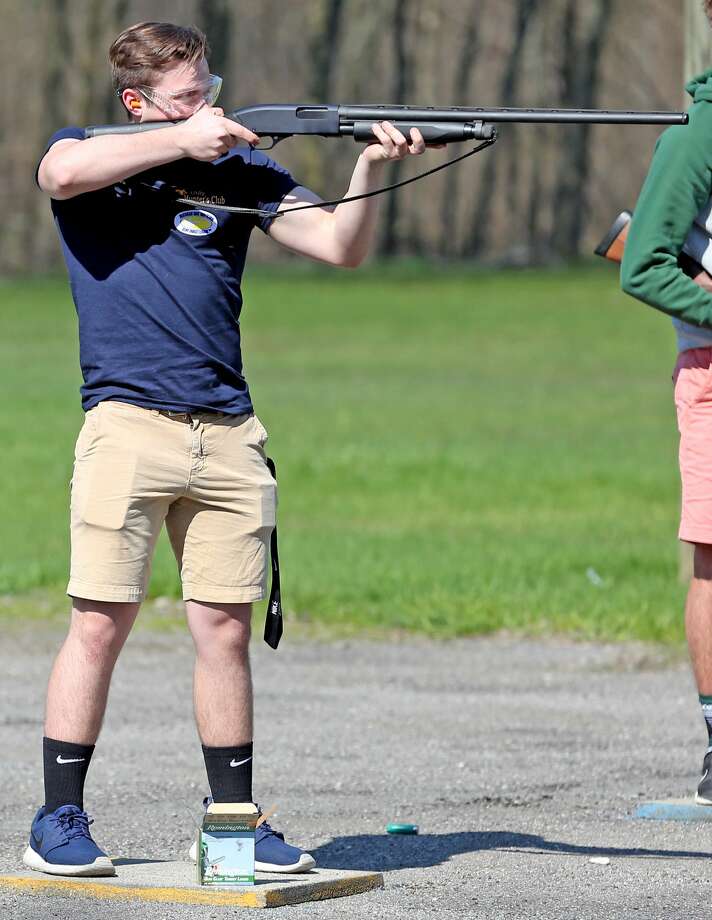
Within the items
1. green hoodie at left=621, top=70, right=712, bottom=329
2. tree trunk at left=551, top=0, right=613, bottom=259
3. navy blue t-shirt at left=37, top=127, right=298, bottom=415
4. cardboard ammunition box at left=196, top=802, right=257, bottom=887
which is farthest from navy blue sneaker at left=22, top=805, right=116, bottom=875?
tree trunk at left=551, top=0, right=613, bottom=259

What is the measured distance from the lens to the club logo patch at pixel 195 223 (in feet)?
15.7

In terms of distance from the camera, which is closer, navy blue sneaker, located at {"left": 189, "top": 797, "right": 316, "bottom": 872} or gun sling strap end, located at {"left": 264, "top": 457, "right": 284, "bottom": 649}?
navy blue sneaker, located at {"left": 189, "top": 797, "right": 316, "bottom": 872}

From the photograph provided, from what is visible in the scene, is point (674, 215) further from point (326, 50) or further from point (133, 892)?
point (326, 50)

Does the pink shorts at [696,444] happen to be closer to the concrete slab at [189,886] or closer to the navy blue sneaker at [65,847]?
the concrete slab at [189,886]

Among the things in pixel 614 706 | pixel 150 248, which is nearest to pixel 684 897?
pixel 150 248

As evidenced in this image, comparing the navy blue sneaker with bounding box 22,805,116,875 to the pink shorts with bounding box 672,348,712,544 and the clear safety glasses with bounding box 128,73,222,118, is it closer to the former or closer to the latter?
the clear safety glasses with bounding box 128,73,222,118

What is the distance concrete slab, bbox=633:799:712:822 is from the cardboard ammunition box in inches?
61.6

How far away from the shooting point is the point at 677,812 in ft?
18.9

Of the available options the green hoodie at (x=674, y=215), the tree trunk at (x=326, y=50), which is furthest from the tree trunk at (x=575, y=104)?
the green hoodie at (x=674, y=215)

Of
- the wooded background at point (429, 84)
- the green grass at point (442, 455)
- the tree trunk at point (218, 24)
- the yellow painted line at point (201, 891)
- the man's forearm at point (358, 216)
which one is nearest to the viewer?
the yellow painted line at point (201, 891)

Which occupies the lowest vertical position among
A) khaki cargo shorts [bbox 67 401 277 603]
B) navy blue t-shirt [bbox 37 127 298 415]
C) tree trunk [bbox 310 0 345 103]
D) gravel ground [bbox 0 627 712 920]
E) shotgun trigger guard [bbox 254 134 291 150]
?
gravel ground [bbox 0 627 712 920]

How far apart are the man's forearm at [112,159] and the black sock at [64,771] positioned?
1.42 metres

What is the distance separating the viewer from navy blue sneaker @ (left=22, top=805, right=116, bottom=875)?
471cm

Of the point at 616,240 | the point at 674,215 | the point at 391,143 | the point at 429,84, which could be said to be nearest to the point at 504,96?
the point at 429,84
